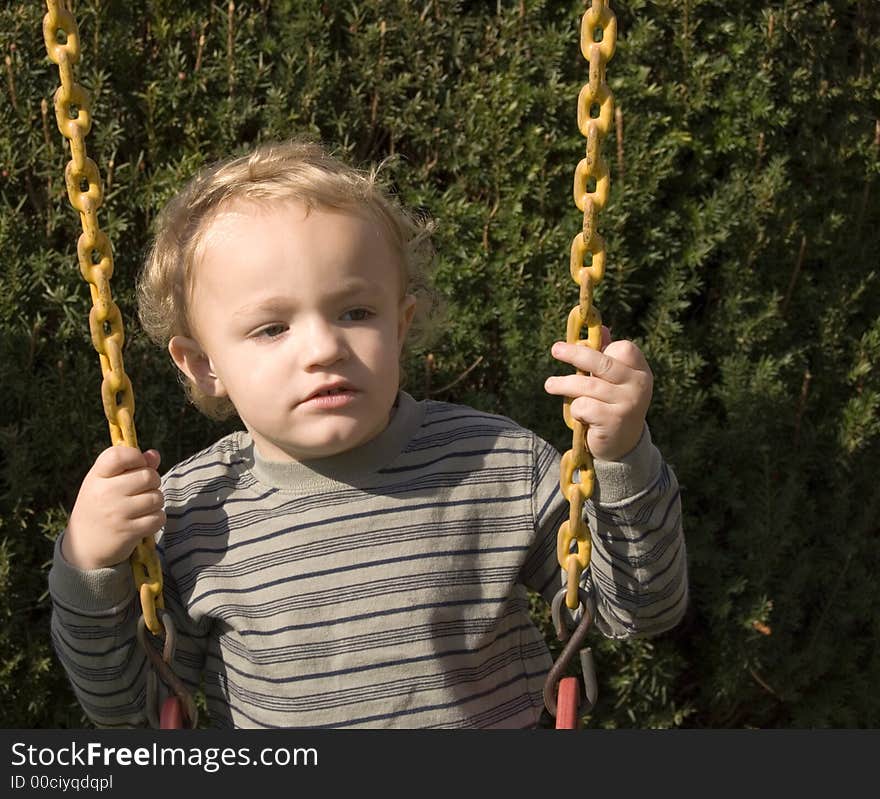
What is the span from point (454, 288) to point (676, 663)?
128 centimetres

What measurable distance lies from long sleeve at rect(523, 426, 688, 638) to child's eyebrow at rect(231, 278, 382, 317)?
0.52 meters

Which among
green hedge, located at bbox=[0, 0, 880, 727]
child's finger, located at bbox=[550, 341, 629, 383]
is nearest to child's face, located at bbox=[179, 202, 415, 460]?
child's finger, located at bbox=[550, 341, 629, 383]

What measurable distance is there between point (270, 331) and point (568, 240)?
4.74 feet

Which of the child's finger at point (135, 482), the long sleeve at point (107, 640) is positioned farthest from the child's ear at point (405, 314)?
the long sleeve at point (107, 640)

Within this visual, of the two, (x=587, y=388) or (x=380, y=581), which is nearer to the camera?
(x=587, y=388)

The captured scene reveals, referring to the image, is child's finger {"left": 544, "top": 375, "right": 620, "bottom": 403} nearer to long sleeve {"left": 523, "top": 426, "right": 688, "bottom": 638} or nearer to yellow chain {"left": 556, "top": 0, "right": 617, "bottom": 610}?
yellow chain {"left": 556, "top": 0, "right": 617, "bottom": 610}

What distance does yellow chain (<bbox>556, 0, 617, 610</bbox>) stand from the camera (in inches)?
Result: 81.3

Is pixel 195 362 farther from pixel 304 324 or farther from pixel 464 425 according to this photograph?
pixel 464 425

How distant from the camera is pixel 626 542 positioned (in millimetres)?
2273

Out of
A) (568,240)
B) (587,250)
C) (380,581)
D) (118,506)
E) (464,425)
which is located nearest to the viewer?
(587,250)

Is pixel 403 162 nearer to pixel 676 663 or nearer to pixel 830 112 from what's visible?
pixel 830 112

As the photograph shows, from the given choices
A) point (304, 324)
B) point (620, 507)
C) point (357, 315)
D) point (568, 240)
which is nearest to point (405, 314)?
point (357, 315)

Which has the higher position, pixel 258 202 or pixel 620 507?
pixel 258 202

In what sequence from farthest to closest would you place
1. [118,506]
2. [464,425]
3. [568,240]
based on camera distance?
1. [568,240]
2. [464,425]
3. [118,506]
